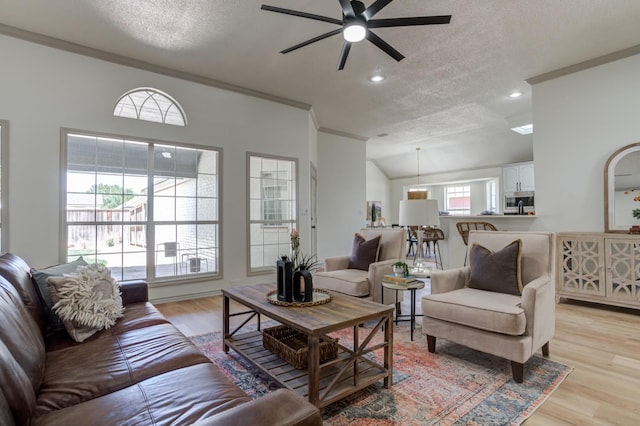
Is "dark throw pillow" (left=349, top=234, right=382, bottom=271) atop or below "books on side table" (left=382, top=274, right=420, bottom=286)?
atop

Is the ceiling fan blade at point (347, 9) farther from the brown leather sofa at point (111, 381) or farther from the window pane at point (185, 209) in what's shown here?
the window pane at point (185, 209)

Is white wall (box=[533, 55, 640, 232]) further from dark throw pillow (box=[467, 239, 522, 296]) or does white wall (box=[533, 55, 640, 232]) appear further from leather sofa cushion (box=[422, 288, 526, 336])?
leather sofa cushion (box=[422, 288, 526, 336])

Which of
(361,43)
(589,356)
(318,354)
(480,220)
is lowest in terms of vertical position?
(589,356)

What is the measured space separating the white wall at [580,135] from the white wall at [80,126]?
3.98 metres

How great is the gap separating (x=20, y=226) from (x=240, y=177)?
2.47 metres

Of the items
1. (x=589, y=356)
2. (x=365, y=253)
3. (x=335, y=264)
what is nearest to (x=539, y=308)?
(x=589, y=356)

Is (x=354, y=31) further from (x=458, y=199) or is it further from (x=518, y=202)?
(x=458, y=199)

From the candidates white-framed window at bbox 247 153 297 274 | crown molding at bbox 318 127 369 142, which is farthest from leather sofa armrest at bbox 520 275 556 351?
crown molding at bbox 318 127 369 142

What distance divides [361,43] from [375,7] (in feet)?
4.58

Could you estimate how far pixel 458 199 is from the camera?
10.2 m

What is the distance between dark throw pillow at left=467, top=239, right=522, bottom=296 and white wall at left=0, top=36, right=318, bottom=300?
126 inches

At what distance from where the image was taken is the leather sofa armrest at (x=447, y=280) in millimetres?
2619

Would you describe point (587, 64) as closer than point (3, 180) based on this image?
No

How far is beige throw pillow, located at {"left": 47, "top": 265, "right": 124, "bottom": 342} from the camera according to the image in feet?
5.79
